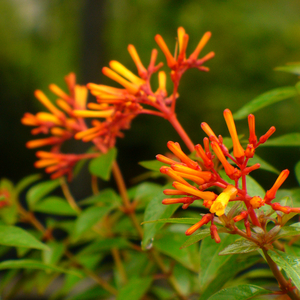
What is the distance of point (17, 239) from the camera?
1.60 ft

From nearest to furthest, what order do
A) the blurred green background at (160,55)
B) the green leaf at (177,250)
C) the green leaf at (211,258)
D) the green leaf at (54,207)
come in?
the green leaf at (211,258) → the green leaf at (177,250) → the green leaf at (54,207) → the blurred green background at (160,55)

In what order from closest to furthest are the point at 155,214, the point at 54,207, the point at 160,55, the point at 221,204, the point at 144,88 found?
the point at 221,204, the point at 155,214, the point at 144,88, the point at 54,207, the point at 160,55

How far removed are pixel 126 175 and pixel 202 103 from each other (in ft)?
3.20

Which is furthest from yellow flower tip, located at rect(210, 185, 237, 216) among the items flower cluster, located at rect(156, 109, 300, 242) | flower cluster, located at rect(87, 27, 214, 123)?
flower cluster, located at rect(87, 27, 214, 123)

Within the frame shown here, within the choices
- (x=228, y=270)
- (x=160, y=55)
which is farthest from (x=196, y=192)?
(x=160, y=55)

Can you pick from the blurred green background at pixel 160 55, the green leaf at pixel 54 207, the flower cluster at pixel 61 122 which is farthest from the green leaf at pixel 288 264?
the blurred green background at pixel 160 55

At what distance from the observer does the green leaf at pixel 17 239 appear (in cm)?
47

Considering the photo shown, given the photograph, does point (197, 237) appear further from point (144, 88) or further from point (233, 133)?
point (144, 88)

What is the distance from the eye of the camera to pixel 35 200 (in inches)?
32.7

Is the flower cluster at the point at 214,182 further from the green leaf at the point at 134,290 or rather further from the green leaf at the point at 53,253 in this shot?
the green leaf at the point at 53,253

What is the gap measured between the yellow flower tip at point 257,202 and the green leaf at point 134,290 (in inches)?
15.1

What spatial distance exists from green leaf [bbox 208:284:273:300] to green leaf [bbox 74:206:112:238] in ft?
1.11

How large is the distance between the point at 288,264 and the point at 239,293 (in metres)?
0.08

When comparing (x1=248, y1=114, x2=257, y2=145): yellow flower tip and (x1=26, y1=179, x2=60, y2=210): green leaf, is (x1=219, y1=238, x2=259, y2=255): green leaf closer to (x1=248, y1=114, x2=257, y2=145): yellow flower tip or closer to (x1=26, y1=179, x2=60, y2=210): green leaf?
(x1=248, y1=114, x2=257, y2=145): yellow flower tip
